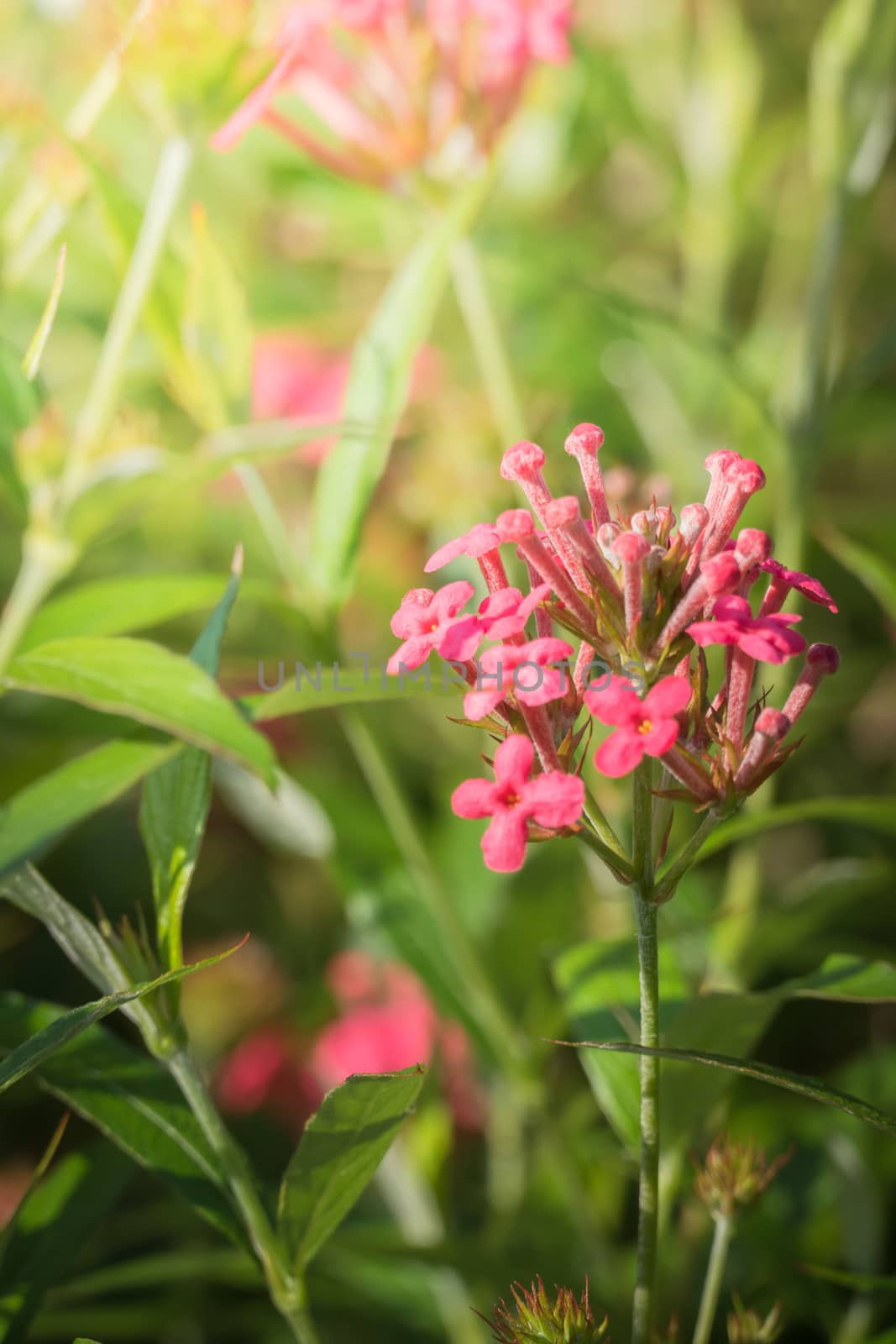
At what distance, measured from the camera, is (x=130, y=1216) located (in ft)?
3.53

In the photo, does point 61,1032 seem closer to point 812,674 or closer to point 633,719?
point 633,719

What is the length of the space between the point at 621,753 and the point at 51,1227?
51cm

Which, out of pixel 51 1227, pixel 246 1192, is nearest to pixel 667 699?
pixel 246 1192

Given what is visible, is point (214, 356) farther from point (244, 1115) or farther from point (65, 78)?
point (65, 78)

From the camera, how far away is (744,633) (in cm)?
50

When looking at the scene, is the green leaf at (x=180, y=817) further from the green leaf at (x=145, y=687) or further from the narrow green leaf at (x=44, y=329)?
the narrow green leaf at (x=44, y=329)

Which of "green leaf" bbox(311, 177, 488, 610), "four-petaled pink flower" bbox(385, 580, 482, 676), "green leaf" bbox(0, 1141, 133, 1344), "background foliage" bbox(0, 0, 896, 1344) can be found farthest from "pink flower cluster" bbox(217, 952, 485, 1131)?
"four-petaled pink flower" bbox(385, 580, 482, 676)

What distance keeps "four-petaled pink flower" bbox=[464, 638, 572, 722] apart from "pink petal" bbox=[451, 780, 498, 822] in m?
0.03

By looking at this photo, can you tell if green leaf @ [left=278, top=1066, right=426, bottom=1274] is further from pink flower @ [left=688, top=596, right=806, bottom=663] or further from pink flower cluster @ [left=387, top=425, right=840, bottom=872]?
pink flower @ [left=688, top=596, right=806, bottom=663]

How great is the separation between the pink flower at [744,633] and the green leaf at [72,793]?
0.97 ft

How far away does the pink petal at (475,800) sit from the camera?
1.70 feet

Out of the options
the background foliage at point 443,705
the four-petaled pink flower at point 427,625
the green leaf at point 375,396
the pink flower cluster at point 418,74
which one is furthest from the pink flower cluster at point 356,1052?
the pink flower cluster at point 418,74

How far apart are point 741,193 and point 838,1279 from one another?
1235mm

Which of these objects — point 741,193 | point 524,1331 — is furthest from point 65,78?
point 524,1331
